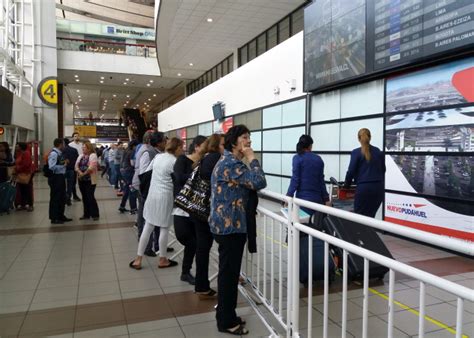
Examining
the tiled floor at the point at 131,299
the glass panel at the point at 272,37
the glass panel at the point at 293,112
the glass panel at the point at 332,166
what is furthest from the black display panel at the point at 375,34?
the glass panel at the point at 272,37

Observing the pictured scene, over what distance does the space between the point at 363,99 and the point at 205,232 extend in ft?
15.6

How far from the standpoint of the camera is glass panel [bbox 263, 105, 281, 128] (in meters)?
9.95

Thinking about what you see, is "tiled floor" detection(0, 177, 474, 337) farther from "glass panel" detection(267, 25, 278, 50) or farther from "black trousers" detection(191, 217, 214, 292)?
"glass panel" detection(267, 25, 278, 50)

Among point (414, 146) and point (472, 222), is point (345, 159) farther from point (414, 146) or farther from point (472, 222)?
point (472, 222)

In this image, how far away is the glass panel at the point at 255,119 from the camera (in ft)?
36.4

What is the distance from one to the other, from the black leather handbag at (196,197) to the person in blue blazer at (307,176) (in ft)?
4.25

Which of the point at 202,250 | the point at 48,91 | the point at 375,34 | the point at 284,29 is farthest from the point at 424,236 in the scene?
the point at 48,91

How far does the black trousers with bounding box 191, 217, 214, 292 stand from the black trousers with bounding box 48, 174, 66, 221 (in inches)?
180

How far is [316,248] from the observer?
368cm

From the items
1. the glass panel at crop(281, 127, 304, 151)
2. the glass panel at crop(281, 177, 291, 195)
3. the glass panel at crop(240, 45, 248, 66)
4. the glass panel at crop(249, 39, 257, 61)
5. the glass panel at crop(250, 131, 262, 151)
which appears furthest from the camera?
the glass panel at crop(240, 45, 248, 66)

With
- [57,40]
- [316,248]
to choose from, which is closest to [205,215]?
[316,248]

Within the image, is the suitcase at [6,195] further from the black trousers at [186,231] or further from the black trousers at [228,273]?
the black trousers at [228,273]

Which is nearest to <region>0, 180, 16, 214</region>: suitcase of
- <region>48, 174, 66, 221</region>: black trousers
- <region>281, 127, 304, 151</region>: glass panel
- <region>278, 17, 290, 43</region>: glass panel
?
<region>48, 174, 66, 221</region>: black trousers

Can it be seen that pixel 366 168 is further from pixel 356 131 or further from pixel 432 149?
pixel 356 131
